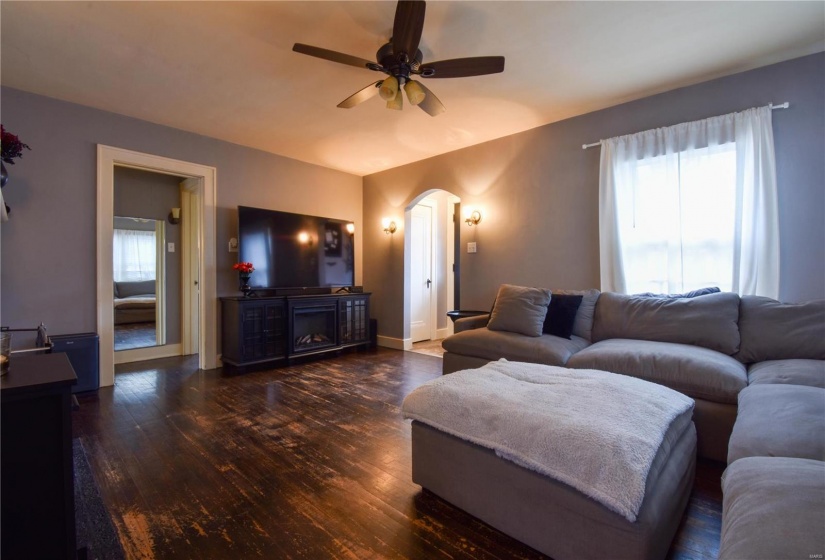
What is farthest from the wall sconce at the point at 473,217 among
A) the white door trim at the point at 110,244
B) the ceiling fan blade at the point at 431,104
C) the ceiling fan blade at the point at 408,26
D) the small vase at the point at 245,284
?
the white door trim at the point at 110,244

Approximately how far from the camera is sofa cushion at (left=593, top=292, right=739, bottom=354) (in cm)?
246

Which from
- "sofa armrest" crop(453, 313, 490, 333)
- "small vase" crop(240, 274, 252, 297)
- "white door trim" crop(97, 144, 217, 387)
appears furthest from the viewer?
"small vase" crop(240, 274, 252, 297)

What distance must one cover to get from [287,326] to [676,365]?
3.73 meters

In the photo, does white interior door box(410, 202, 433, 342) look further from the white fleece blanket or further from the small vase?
the white fleece blanket

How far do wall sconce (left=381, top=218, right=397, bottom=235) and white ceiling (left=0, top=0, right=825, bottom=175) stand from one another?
174cm

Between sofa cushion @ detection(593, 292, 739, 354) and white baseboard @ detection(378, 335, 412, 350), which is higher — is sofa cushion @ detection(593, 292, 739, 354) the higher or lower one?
the higher one

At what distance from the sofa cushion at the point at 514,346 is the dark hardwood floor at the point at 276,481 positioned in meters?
0.76

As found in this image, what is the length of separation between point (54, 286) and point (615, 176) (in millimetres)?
5155

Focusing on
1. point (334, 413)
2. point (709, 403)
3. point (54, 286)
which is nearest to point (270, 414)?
point (334, 413)

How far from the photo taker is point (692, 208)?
2965 mm

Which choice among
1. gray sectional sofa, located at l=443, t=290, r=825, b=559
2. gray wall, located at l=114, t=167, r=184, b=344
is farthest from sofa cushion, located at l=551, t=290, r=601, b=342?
gray wall, located at l=114, t=167, r=184, b=344

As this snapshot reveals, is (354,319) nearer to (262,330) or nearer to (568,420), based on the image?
(262,330)

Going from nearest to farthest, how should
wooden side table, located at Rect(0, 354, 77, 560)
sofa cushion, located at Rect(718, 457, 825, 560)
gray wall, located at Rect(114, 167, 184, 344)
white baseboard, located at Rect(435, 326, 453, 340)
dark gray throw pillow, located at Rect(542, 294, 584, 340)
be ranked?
sofa cushion, located at Rect(718, 457, 825, 560) < wooden side table, located at Rect(0, 354, 77, 560) < dark gray throw pillow, located at Rect(542, 294, 584, 340) < gray wall, located at Rect(114, 167, 184, 344) < white baseboard, located at Rect(435, 326, 453, 340)

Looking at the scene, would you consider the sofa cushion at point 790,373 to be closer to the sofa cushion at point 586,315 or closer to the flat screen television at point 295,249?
the sofa cushion at point 586,315
